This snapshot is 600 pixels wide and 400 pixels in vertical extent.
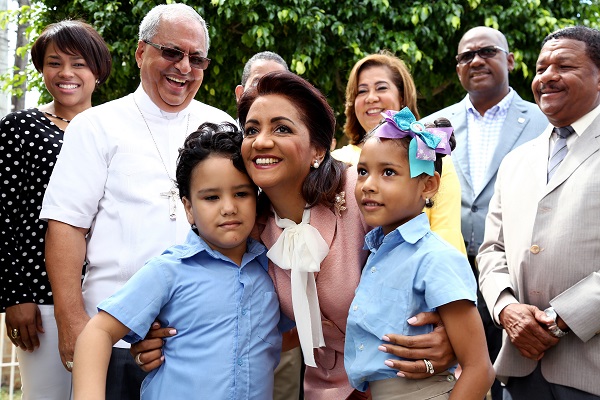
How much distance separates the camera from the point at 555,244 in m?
3.24

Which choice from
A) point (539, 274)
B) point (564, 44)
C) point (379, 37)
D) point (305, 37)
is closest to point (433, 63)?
point (379, 37)

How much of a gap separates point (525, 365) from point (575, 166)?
97 centimetres

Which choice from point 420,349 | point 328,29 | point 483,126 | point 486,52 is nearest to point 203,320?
point 420,349

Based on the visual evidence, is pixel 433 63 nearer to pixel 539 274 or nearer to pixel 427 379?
pixel 539 274

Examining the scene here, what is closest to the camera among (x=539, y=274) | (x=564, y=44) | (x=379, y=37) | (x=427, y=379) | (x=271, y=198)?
(x=427, y=379)

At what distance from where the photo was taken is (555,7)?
8.37m

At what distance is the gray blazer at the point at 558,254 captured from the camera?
3127 millimetres

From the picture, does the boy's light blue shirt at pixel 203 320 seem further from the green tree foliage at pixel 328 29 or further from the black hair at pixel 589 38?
the green tree foliage at pixel 328 29

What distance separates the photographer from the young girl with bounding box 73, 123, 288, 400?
264cm

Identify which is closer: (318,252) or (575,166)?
(318,252)

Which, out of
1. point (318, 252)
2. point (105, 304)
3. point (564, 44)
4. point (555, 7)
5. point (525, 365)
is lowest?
point (525, 365)

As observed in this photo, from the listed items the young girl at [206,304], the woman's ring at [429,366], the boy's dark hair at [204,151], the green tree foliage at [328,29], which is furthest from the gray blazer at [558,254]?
the green tree foliage at [328,29]

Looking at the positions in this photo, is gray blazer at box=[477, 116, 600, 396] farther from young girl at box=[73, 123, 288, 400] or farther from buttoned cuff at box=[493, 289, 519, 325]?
young girl at box=[73, 123, 288, 400]

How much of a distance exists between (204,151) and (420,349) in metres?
1.17
